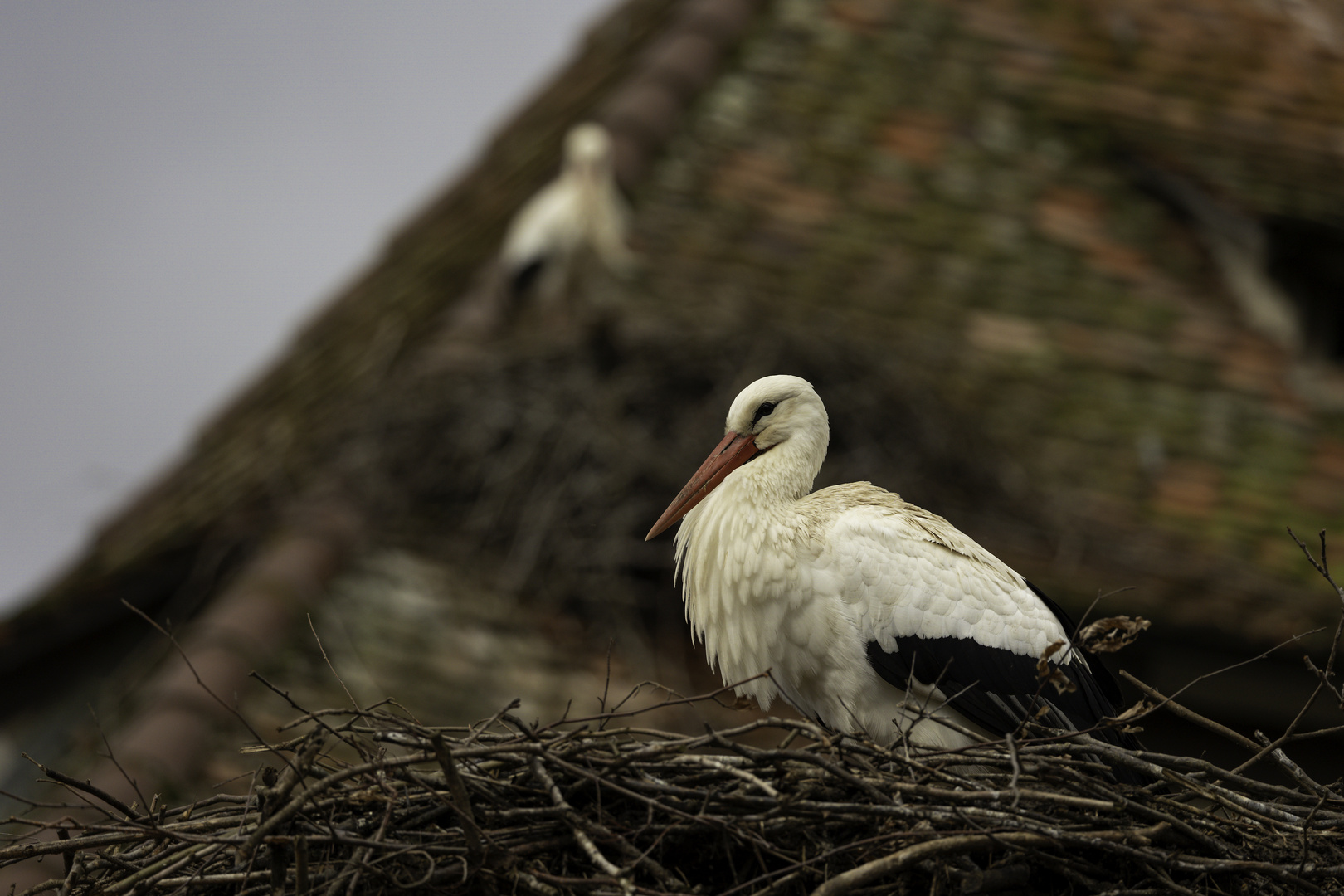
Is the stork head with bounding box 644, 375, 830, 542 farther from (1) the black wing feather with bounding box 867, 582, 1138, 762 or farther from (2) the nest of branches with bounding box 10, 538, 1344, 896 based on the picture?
(2) the nest of branches with bounding box 10, 538, 1344, 896

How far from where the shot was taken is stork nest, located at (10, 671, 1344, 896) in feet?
10.6

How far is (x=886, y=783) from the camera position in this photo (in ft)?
10.9

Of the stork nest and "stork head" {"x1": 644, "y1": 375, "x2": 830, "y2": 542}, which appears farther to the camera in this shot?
"stork head" {"x1": 644, "y1": 375, "x2": 830, "y2": 542}

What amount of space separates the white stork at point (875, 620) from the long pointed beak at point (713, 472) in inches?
5.7

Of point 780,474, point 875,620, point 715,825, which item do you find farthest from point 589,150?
point 715,825

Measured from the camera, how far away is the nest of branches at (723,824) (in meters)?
3.24

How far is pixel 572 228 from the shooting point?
24.5ft

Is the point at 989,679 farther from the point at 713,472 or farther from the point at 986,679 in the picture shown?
the point at 713,472

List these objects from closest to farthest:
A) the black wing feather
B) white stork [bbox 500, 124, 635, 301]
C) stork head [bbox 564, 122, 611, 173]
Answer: the black wing feather
white stork [bbox 500, 124, 635, 301]
stork head [bbox 564, 122, 611, 173]

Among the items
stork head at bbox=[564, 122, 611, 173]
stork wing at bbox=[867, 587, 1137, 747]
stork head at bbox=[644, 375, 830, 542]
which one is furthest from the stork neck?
stork head at bbox=[564, 122, 611, 173]

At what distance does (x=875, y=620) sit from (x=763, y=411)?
72 centimetres

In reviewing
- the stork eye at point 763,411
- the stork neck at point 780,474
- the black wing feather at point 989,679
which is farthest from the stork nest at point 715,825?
the stork eye at point 763,411

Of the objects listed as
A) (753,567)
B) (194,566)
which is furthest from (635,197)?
(753,567)

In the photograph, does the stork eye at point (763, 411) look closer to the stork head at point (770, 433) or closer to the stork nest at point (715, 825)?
the stork head at point (770, 433)
